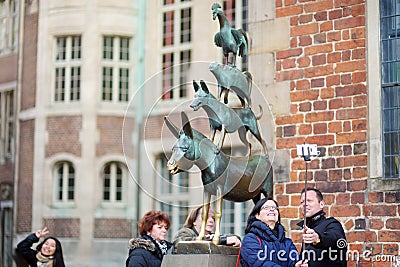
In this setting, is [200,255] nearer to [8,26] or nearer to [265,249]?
[265,249]

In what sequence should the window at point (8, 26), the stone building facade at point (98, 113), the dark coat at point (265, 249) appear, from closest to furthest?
the dark coat at point (265, 249) → the stone building facade at point (98, 113) → the window at point (8, 26)

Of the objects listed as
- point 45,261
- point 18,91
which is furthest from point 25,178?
point 45,261

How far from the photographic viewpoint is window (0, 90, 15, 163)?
22688 mm

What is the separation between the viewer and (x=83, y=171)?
20953mm

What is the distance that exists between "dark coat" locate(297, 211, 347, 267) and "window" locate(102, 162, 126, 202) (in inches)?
562

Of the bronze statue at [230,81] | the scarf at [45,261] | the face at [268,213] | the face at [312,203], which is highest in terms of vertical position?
the bronze statue at [230,81]

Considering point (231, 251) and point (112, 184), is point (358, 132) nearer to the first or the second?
point (231, 251)

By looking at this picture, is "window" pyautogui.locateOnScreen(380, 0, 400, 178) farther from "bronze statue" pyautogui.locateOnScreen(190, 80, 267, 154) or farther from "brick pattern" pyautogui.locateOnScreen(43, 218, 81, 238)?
"brick pattern" pyautogui.locateOnScreen(43, 218, 81, 238)

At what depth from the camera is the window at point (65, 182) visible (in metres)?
21.2

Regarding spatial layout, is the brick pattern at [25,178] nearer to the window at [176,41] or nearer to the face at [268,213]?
the window at [176,41]

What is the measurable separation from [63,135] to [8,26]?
12.9 ft

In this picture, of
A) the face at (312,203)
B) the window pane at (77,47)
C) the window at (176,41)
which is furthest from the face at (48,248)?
the window pane at (77,47)

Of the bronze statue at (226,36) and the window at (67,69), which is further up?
the window at (67,69)

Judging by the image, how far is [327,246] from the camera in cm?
681
